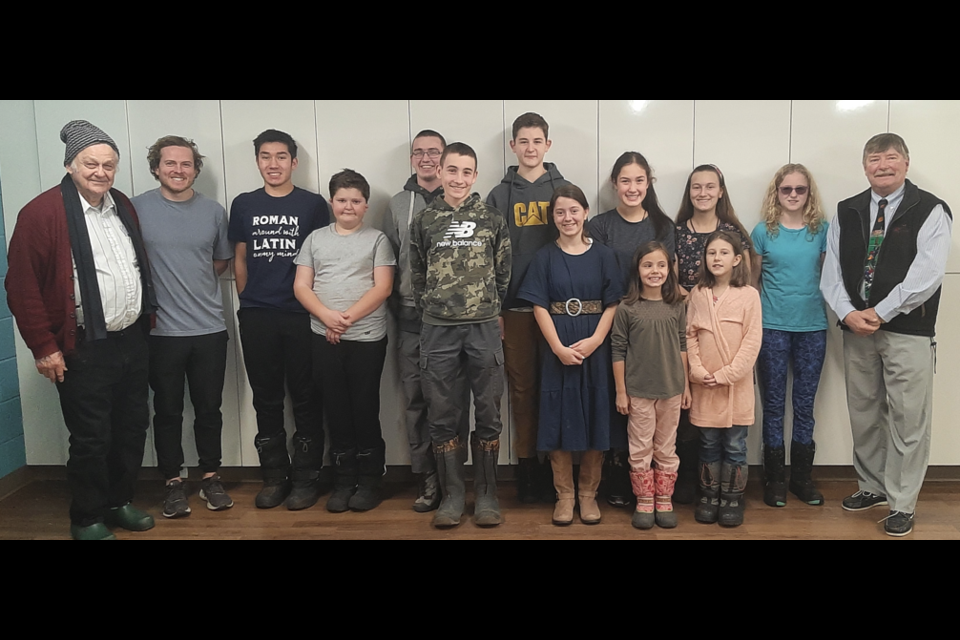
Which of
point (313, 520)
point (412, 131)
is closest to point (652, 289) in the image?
point (412, 131)

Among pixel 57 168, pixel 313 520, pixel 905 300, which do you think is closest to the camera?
pixel 905 300

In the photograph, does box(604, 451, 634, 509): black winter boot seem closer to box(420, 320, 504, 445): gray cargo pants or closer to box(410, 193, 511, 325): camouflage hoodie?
box(420, 320, 504, 445): gray cargo pants

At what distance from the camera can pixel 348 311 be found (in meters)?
3.27

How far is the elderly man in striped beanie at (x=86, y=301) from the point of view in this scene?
2957 millimetres

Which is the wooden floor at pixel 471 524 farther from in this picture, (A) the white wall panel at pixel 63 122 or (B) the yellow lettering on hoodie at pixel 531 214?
(A) the white wall panel at pixel 63 122

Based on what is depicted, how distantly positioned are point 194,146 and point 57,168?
0.70 metres

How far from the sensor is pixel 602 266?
315 cm

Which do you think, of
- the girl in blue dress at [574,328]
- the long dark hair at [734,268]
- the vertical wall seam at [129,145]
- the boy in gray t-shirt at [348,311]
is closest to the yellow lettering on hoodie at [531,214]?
the girl in blue dress at [574,328]

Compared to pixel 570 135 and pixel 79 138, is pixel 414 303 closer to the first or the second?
pixel 570 135

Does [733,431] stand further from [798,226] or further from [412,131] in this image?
[412,131]

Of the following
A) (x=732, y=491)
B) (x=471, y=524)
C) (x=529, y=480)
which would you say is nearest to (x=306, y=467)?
(x=471, y=524)

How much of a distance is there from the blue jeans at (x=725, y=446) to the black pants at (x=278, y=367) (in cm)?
180

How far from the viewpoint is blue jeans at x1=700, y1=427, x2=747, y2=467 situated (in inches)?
125

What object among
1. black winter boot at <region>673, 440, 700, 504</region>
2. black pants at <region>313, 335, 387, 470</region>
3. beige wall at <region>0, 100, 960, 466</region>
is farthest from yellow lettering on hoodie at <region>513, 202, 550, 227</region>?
black winter boot at <region>673, 440, 700, 504</region>
